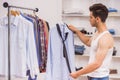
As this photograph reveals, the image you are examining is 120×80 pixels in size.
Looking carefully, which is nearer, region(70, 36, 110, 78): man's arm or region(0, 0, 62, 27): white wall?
region(70, 36, 110, 78): man's arm

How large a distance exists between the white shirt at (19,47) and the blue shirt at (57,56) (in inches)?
6.6

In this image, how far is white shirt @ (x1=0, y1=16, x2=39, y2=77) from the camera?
101 inches

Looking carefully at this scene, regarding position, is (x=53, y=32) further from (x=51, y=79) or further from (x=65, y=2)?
(x=65, y=2)

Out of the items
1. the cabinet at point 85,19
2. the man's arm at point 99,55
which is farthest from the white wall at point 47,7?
the man's arm at point 99,55

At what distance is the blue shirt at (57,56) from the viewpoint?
2539 millimetres

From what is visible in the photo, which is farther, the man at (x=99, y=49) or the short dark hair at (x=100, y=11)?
the short dark hair at (x=100, y=11)

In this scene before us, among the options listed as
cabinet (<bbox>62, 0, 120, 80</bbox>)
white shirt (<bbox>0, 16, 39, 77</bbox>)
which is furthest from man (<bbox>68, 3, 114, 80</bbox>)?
cabinet (<bbox>62, 0, 120, 80</bbox>)

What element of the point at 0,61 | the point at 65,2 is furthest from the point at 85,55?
the point at 0,61

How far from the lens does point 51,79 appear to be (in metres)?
2.61

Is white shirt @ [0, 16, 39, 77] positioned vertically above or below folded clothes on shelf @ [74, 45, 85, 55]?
above

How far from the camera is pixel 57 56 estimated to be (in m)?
2.58

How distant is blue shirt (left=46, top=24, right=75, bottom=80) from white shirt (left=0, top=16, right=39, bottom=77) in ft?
0.55

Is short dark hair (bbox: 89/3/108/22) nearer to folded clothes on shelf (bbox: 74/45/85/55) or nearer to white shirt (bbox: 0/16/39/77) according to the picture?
white shirt (bbox: 0/16/39/77)

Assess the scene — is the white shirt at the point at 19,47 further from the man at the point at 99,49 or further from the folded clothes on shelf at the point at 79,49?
the folded clothes on shelf at the point at 79,49
